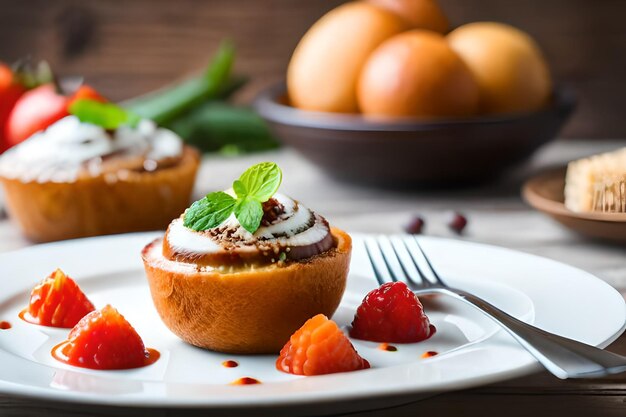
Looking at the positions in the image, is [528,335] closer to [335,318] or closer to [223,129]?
[335,318]

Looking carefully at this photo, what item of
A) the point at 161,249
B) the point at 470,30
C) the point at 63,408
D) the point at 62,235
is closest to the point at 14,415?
the point at 63,408

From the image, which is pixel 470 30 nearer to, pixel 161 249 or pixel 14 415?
pixel 161 249

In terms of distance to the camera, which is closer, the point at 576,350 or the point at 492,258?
the point at 576,350

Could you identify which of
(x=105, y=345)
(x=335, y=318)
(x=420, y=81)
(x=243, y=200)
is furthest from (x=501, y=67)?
(x=105, y=345)

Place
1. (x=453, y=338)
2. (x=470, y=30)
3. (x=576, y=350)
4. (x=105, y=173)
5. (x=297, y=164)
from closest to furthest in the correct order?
(x=576, y=350) → (x=453, y=338) → (x=105, y=173) → (x=470, y=30) → (x=297, y=164)

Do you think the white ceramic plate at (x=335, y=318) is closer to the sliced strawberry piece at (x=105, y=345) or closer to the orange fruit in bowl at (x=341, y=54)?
the sliced strawberry piece at (x=105, y=345)

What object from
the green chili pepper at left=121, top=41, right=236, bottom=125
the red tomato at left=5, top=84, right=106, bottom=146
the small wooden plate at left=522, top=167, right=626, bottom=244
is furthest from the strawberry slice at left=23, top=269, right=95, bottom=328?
the green chili pepper at left=121, top=41, right=236, bottom=125
